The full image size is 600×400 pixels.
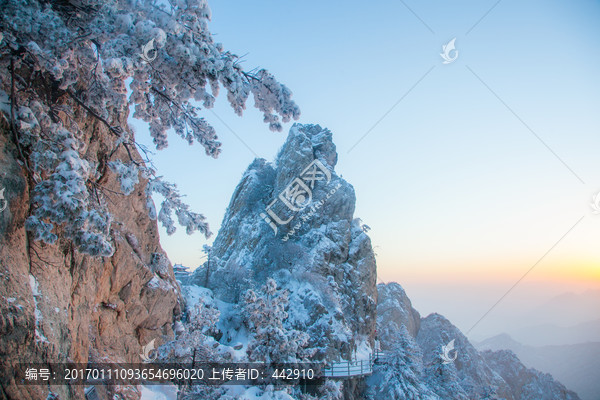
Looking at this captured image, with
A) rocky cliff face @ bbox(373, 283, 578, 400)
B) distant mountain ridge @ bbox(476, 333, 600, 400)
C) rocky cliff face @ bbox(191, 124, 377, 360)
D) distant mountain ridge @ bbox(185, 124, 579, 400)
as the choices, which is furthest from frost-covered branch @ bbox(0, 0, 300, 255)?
distant mountain ridge @ bbox(476, 333, 600, 400)

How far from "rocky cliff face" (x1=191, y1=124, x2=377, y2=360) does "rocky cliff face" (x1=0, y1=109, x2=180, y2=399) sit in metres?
22.7

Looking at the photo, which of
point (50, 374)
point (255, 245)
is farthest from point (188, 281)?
point (50, 374)

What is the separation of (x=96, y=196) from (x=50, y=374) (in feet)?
8.73

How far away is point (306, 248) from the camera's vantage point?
39562 millimetres

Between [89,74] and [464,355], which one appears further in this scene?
[464,355]

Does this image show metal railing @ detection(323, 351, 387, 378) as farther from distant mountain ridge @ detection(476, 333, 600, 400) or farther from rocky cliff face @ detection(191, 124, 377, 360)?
distant mountain ridge @ detection(476, 333, 600, 400)

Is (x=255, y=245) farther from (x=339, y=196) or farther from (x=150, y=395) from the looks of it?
(x=150, y=395)

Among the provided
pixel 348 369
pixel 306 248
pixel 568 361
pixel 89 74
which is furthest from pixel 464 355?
pixel 568 361

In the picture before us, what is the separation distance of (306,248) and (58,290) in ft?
116

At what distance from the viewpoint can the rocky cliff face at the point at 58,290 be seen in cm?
394

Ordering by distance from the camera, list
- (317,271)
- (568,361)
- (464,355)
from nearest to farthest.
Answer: (317,271) < (464,355) < (568,361)

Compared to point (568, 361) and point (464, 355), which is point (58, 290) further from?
point (568, 361)

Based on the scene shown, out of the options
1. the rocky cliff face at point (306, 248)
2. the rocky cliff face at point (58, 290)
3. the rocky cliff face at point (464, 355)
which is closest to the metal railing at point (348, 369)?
the rocky cliff face at point (306, 248)

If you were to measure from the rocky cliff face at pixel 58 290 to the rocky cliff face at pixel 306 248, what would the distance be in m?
22.7
